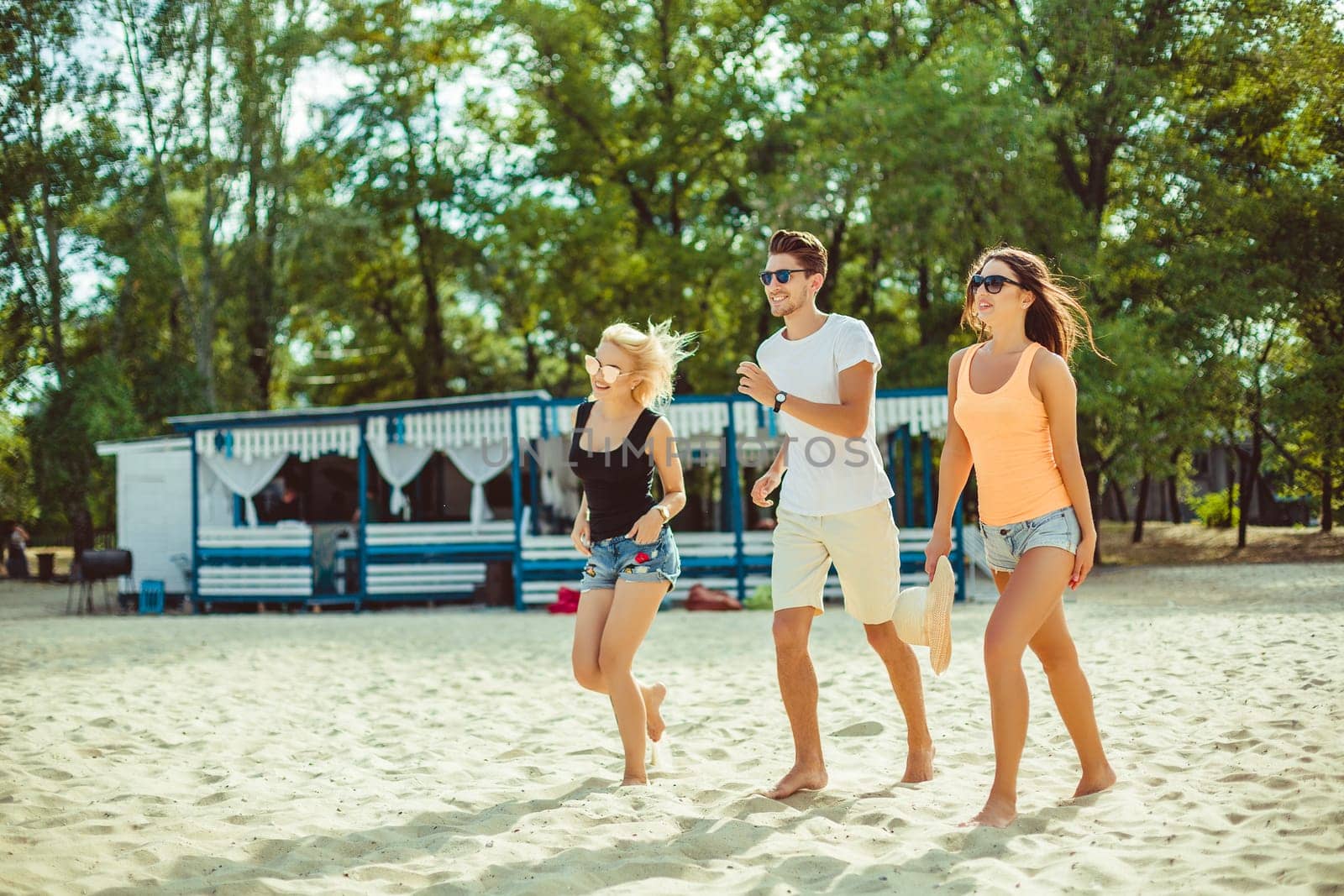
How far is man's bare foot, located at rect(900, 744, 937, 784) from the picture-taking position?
14.5 ft

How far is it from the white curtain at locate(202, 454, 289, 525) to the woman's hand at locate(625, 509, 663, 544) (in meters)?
13.4

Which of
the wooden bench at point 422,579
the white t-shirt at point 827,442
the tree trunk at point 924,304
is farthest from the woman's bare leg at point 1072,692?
the tree trunk at point 924,304

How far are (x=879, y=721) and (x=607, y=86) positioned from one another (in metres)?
22.2

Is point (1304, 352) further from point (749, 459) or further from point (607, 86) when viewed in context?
point (607, 86)

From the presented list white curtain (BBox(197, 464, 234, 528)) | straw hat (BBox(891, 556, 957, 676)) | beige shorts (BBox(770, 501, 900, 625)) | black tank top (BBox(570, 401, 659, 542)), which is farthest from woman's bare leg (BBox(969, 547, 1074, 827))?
white curtain (BBox(197, 464, 234, 528))

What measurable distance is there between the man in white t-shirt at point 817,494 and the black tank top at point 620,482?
49cm

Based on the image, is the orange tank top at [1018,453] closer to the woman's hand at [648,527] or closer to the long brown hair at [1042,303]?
the long brown hair at [1042,303]

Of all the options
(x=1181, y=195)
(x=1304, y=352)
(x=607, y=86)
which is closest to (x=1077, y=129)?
(x=1181, y=195)

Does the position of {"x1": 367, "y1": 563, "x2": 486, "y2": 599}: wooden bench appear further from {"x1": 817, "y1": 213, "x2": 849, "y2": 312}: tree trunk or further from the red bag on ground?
{"x1": 817, "y1": 213, "x2": 849, "y2": 312}: tree trunk

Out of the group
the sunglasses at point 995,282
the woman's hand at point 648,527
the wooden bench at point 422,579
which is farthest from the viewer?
the wooden bench at point 422,579

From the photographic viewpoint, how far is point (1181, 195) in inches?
819

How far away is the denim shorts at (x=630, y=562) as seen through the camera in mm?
4426

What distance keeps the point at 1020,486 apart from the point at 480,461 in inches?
509

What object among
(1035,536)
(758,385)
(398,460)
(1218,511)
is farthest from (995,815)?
(1218,511)
